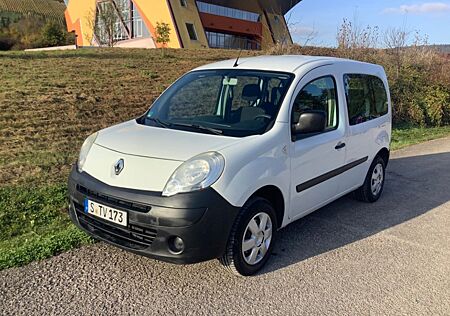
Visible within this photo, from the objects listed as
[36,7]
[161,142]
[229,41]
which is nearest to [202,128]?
[161,142]

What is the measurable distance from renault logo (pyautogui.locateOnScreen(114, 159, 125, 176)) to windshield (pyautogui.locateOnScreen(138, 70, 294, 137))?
0.73m

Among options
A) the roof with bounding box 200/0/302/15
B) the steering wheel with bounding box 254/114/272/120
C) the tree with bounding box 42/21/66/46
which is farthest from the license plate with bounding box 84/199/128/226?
the roof with bounding box 200/0/302/15

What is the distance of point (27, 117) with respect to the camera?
934 cm

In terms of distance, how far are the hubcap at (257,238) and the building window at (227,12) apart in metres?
47.1

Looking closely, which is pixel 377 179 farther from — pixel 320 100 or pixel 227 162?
pixel 227 162

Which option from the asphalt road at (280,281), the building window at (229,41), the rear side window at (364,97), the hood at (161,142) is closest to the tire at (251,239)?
the asphalt road at (280,281)

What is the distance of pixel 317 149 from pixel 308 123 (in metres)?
0.41

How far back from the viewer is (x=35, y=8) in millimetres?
63594

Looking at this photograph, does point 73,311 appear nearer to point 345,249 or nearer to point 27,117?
point 345,249

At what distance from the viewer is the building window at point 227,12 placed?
48.1 metres

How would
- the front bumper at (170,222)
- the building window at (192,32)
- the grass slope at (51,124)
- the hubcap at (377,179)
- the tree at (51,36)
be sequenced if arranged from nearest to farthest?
the front bumper at (170,222), the grass slope at (51,124), the hubcap at (377,179), the tree at (51,36), the building window at (192,32)

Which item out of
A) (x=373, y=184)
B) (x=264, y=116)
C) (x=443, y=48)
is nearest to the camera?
(x=264, y=116)

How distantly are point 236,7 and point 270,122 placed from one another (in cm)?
5208

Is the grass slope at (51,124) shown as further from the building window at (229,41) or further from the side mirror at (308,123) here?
the building window at (229,41)
